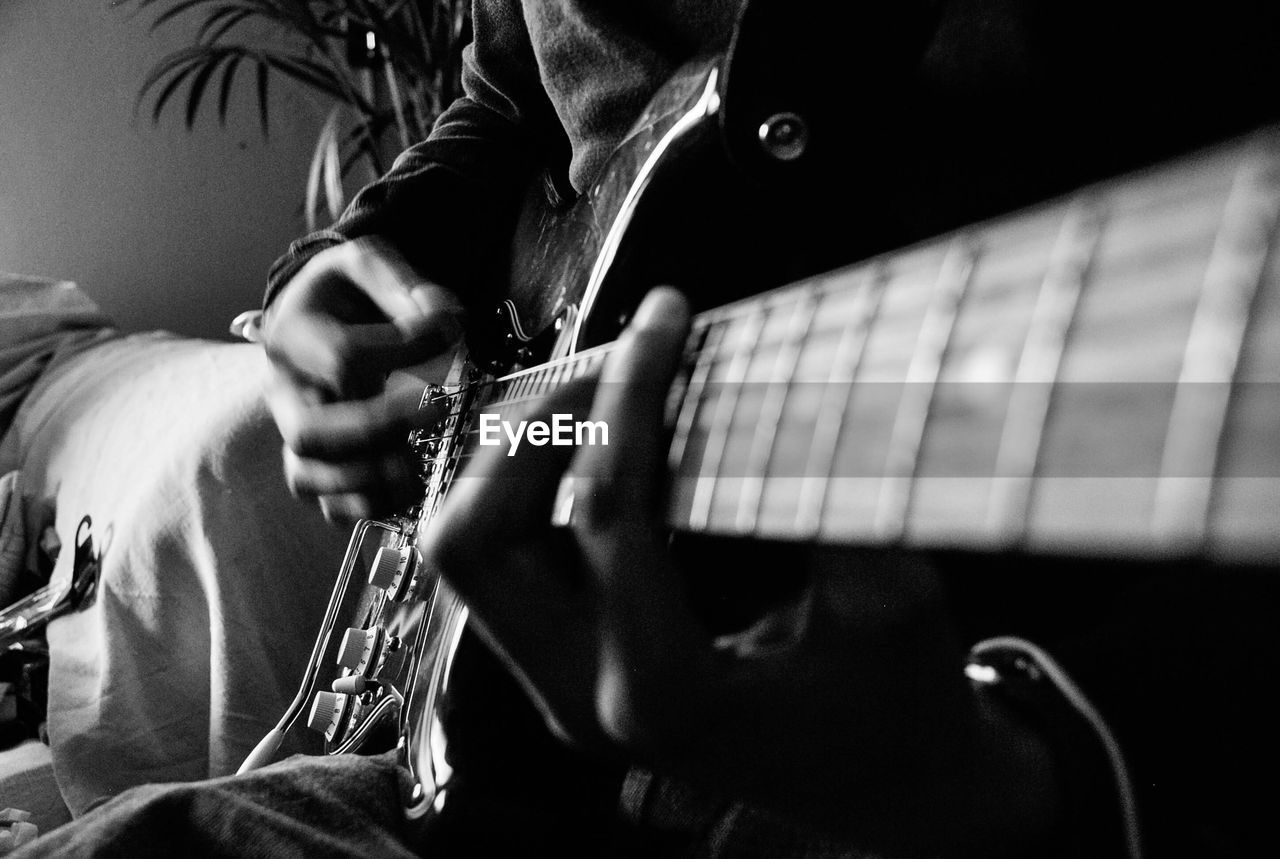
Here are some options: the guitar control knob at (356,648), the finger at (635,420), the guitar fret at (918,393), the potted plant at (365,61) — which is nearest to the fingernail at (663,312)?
the finger at (635,420)

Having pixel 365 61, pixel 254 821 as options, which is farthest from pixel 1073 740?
pixel 365 61

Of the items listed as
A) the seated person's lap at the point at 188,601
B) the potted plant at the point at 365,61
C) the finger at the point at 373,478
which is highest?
the potted plant at the point at 365,61

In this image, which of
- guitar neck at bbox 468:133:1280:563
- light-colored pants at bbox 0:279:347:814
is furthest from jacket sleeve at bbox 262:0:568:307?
guitar neck at bbox 468:133:1280:563

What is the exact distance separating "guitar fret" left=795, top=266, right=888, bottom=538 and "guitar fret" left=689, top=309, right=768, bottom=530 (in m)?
0.04

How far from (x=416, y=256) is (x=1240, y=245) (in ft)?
2.21

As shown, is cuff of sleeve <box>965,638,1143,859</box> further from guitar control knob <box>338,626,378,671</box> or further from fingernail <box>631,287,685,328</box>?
guitar control knob <box>338,626,378,671</box>

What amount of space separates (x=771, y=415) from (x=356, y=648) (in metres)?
0.49

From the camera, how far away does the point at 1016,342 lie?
0.60 ft

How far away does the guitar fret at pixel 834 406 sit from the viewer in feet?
0.72

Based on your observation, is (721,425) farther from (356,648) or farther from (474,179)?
(474,179)

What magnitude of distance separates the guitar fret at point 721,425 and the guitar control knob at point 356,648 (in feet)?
1.38

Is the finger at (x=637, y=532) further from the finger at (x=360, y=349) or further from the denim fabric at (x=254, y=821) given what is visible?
the finger at (x=360, y=349)

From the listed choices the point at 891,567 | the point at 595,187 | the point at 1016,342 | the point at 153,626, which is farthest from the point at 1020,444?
the point at 153,626

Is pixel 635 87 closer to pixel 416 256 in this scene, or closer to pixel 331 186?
pixel 416 256
